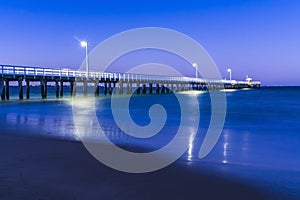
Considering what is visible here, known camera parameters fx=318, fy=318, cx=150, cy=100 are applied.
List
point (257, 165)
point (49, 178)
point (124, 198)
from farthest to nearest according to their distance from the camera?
1. point (257, 165)
2. point (49, 178)
3. point (124, 198)

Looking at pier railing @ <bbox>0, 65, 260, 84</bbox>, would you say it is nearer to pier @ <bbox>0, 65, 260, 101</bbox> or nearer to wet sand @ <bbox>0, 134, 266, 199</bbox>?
pier @ <bbox>0, 65, 260, 101</bbox>

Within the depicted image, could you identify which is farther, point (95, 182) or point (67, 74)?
point (67, 74)

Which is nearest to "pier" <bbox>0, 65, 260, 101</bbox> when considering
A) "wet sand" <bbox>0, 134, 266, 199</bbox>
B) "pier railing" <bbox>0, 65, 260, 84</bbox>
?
"pier railing" <bbox>0, 65, 260, 84</bbox>

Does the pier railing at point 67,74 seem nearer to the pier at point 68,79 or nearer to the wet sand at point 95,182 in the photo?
the pier at point 68,79

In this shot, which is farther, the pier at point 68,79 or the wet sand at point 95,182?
the pier at point 68,79

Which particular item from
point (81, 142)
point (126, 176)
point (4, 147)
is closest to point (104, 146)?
point (81, 142)

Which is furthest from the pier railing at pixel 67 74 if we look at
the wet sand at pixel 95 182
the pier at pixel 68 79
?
the wet sand at pixel 95 182

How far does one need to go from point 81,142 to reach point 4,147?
5.68 feet

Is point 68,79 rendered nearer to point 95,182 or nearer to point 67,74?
point 67,74

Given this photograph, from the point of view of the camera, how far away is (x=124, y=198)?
381 centimetres

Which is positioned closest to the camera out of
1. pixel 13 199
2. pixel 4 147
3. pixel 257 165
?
pixel 13 199

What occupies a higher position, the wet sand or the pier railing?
the pier railing

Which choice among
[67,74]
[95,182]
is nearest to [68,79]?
[67,74]

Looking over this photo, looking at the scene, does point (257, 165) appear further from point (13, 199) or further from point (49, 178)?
point (13, 199)
